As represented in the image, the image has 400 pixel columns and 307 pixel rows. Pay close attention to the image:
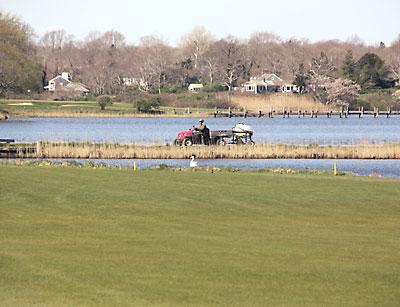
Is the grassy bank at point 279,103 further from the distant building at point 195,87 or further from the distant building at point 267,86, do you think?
the distant building at point 267,86

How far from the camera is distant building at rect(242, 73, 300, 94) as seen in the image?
629ft

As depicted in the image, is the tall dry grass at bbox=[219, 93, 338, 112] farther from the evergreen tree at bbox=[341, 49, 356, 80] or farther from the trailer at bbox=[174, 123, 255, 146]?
the trailer at bbox=[174, 123, 255, 146]

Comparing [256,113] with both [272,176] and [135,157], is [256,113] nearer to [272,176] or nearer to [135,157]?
[135,157]

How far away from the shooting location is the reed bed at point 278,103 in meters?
162

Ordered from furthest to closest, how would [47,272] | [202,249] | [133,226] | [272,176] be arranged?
[272,176], [133,226], [202,249], [47,272]

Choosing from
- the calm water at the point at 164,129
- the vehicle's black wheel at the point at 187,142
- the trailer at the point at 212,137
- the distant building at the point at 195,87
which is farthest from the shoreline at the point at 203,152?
the distant building at the point at 195,87

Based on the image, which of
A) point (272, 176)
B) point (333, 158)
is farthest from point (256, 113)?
point (272, 176)

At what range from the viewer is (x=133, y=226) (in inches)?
1122

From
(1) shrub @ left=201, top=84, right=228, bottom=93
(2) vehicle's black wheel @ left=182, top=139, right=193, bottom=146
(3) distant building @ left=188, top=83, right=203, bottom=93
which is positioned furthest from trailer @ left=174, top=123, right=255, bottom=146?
(3) distant building @ left=188, top=83, right=203, bottom=93

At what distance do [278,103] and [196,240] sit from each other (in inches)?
5462

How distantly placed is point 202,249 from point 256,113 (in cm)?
13242

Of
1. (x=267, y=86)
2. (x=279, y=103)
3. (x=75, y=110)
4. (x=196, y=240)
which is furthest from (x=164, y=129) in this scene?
(x=196, y=240)

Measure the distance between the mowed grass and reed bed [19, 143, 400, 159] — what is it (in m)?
23.3

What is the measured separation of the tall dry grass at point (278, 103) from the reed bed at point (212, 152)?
3716 inches
